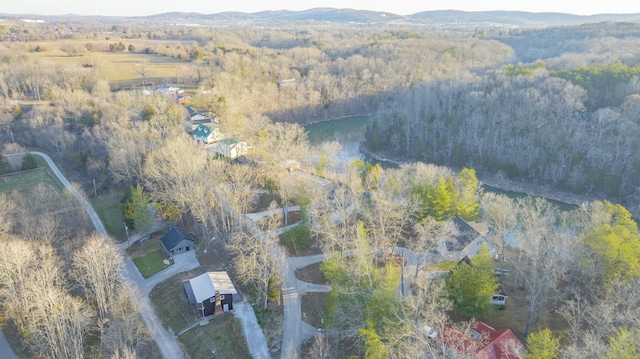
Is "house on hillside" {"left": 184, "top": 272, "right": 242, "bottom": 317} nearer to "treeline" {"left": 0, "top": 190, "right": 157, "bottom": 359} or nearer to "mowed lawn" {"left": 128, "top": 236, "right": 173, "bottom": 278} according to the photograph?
"treeline" {"left": 0, "top": 190, "right": 157, "bottom": 359}

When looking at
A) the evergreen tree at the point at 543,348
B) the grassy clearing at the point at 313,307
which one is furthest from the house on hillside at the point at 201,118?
the evergreen tree at the point at 543,348

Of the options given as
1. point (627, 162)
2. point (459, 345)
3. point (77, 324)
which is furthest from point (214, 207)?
point (627, 162)

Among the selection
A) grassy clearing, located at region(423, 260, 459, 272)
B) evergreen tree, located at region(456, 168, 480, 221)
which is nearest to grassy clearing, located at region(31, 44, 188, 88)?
evergreen tree, located at region(456, 168, 480, 221)

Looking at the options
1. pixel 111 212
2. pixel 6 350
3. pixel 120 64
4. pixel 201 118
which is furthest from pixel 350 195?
pixel 120 64

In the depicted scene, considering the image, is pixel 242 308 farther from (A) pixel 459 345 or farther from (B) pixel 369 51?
(B) pixel 369 51

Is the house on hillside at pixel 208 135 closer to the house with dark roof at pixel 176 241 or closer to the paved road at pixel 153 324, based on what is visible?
the paved road at pixel 153 324
